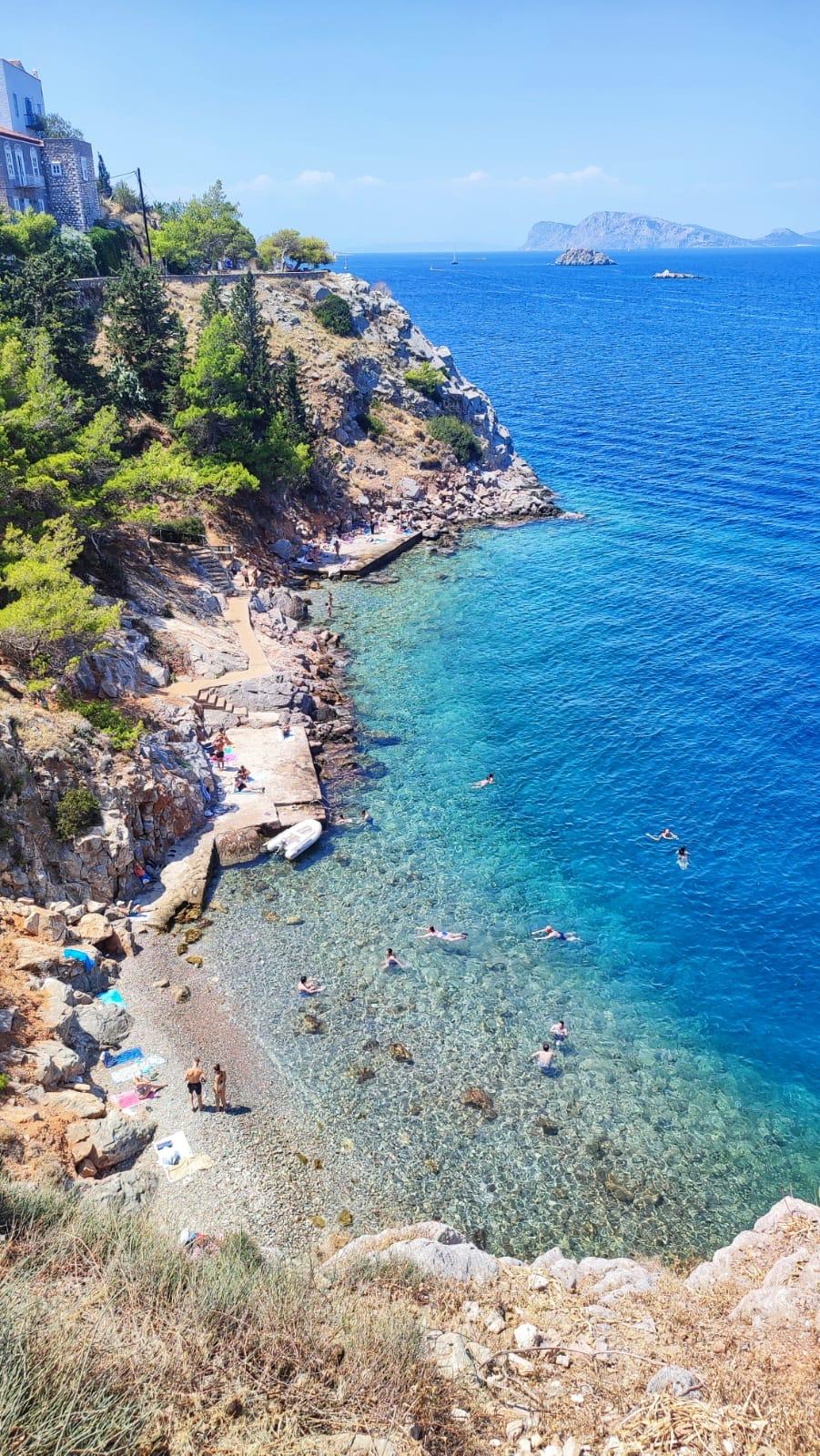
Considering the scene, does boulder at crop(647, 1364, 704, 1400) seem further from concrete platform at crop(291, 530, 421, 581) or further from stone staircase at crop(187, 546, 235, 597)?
concrete platform at crop(291, 530, 421, 581)

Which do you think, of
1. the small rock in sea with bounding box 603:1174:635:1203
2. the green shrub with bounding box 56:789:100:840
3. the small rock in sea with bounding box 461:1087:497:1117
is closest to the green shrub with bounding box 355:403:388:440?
the green shrub with bounding box 56:789:100:840

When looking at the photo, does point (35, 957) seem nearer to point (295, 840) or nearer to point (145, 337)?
point (295, 840)

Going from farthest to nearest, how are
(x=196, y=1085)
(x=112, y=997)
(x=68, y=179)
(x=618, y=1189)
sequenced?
(x=68, y=179)
(x=112, y=997)
(x=196, y=1085)
(x=618, y=1189)

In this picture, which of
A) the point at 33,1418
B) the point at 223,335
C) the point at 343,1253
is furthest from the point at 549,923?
the point at 223,335

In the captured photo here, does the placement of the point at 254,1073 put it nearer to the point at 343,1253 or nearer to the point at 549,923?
the point at 343,1253

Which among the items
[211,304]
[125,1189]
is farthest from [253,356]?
[125,1189]
